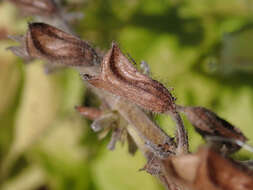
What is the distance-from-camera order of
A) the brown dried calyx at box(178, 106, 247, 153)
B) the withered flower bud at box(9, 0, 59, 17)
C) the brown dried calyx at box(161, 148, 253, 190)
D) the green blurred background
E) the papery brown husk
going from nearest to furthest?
the brown dried calyx at box(161, 148, 253, 190), the brown dried calyx at box(178, 106, 247, 153), the papery brown husk, the withered flower bud at box(9, 0, 59, 17), the green blurred background

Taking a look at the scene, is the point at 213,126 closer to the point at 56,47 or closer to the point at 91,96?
the point at 56,47

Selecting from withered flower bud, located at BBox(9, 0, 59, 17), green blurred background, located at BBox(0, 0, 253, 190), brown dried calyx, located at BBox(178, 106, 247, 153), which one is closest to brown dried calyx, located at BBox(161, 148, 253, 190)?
brown dried calyx, located at BBox(178, 106, 247, 153)

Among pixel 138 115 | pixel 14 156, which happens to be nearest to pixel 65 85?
pixel 14 156

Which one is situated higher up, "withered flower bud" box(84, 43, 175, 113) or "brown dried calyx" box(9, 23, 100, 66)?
"brown dried calyx" box(9, 23, 100, 66)

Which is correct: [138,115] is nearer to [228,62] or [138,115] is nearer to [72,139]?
[228,62]

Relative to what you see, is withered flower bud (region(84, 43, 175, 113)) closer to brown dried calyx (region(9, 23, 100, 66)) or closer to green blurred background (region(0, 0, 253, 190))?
brown dried calyx (region(9, 23, 100, 66))

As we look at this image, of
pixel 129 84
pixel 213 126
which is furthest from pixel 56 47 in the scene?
pixel 213 126

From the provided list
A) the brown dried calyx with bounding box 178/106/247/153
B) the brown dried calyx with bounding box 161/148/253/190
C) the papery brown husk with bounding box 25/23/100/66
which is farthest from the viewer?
the papery brown husk with bounding box 25/23/100/66
